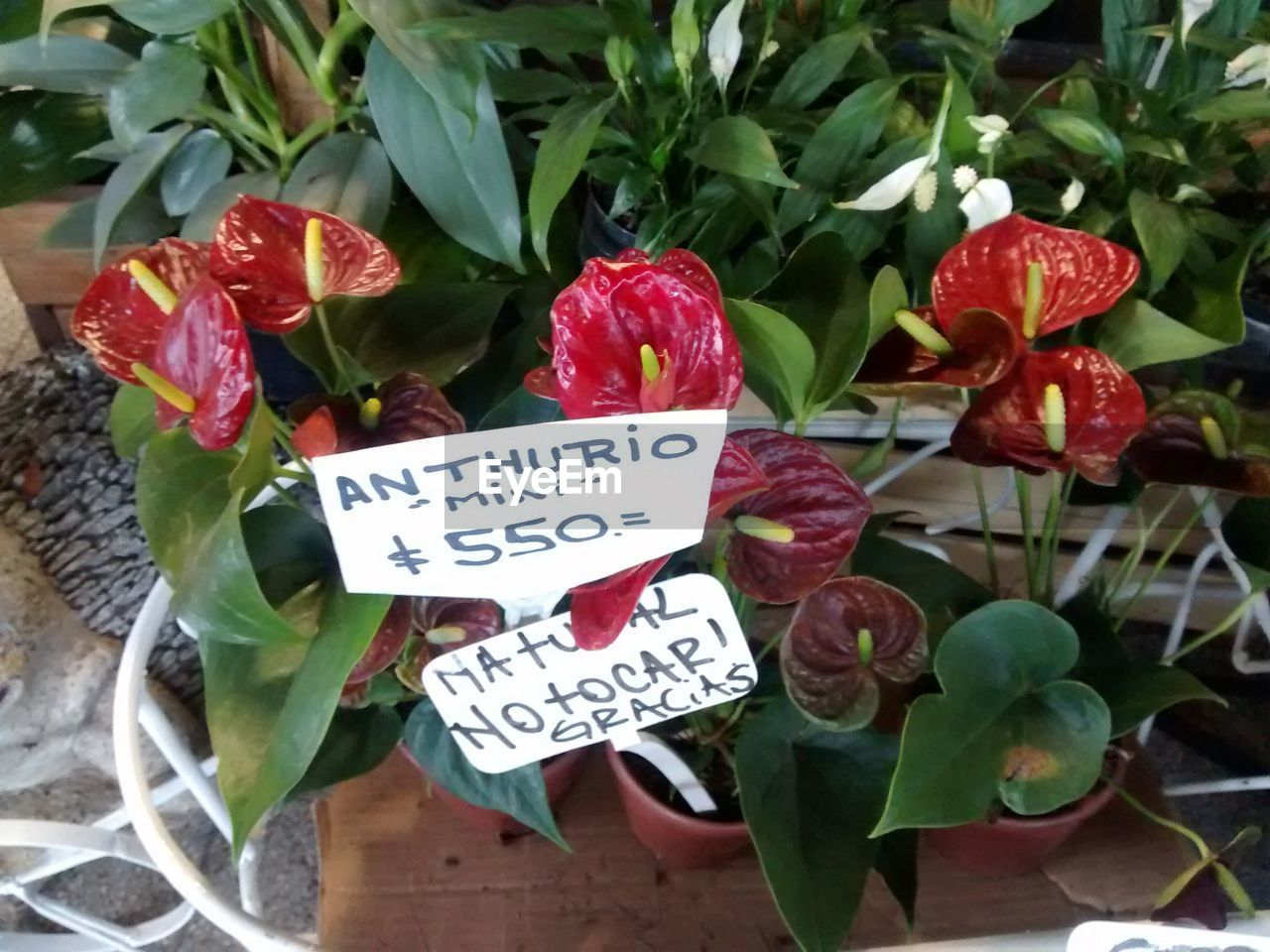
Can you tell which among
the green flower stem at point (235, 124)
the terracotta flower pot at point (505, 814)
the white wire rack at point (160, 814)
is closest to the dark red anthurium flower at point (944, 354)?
the white wire rack at point (160, 814)

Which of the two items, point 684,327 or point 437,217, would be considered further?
point 437,217

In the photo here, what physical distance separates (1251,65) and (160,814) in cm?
88

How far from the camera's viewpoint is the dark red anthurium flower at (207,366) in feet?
1.32

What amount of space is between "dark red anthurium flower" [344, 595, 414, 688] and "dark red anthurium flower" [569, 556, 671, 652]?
113mm

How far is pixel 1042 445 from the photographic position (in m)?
0.47

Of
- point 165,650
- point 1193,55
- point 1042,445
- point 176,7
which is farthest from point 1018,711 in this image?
point 165,650

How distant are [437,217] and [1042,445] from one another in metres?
0.36

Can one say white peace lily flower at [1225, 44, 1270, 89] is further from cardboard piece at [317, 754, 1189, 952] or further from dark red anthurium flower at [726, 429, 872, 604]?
cardboard piece at [317, 754, 1189, 952]

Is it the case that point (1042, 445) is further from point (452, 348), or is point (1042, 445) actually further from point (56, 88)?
point (56, 88)

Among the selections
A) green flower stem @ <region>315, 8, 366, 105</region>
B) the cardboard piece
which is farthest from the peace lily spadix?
the cardboard piece

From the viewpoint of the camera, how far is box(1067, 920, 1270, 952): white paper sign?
1.44ft

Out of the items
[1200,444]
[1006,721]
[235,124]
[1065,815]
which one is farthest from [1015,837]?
[235,124]

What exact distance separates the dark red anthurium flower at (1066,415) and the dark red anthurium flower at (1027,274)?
22 mm

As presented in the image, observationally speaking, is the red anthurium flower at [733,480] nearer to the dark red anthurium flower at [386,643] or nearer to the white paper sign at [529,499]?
the white paper sign at [529,499]
